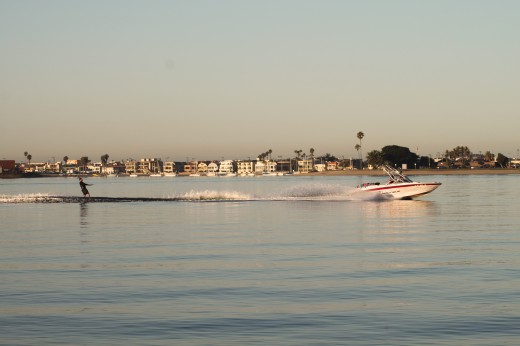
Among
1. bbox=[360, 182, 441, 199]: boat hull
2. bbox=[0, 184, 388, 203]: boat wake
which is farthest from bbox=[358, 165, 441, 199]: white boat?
bbox=[0, 184, 388, 203]: boat wake

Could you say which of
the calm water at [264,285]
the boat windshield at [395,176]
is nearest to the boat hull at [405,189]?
the boat windshield at [395,176]

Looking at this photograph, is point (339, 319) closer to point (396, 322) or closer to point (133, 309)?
point (396, 322)

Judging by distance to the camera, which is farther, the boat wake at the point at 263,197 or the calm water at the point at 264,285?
the boat wake at the point at 263,197

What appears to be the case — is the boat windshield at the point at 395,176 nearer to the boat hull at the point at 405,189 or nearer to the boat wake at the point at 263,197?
the boat hull at the point at 405,189

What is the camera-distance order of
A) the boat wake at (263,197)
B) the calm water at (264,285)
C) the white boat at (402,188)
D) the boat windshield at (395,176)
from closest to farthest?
1. the calm water at (264,285)
2. the white boat at (402,188)
3. the boat windshield at (395,176)
4. the boat wake at (263,197)

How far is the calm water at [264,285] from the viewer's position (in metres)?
17.4

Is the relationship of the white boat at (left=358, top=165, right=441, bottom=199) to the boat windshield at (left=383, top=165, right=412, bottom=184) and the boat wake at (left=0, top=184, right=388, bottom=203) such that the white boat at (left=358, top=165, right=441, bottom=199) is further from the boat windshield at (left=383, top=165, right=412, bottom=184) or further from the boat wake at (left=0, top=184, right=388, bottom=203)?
the boat wake at (left=0, top=184, right=388, bottom=203)

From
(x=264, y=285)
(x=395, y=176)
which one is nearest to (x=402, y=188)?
(x=395, y=176)

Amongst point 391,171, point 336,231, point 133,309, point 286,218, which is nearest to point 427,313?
point 133,309

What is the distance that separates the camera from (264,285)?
23.7 metres

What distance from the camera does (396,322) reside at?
715 inches

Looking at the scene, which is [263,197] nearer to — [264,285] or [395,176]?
[395,176]

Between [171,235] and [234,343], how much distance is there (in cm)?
2611

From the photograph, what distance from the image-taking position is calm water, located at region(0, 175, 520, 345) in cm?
1738
